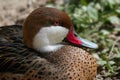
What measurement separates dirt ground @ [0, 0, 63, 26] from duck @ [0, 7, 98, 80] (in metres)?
1.74

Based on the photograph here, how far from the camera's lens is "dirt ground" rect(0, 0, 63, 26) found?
6113mm

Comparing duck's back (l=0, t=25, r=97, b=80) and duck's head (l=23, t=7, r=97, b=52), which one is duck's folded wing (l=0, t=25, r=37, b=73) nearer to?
duck's back (l=0, t=25, r=97, b=80)

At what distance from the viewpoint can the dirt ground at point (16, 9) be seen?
6113 millimetres

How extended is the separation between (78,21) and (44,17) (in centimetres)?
168

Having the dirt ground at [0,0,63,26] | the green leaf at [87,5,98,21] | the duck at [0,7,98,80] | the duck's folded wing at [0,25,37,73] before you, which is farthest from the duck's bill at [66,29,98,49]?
the dirt ground at [0,0,63,26]

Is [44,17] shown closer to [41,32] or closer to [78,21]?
[41,32]

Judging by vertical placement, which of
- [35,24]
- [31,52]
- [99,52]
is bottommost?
[99,52]

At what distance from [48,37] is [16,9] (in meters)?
2.36

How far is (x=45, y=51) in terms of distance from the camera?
13.6 ft

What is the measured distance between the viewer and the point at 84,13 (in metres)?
5.75

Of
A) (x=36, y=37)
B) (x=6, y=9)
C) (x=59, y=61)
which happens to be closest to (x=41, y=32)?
(x=36, y=37)

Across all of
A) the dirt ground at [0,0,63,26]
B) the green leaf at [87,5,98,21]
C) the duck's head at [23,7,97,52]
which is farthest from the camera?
the dirt ground at [0,0,63,26]

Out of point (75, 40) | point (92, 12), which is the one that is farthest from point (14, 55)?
point (92, 12)

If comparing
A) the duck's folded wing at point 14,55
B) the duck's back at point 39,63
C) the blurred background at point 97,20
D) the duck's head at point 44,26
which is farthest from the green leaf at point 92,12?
the duck's head at point 44,26
